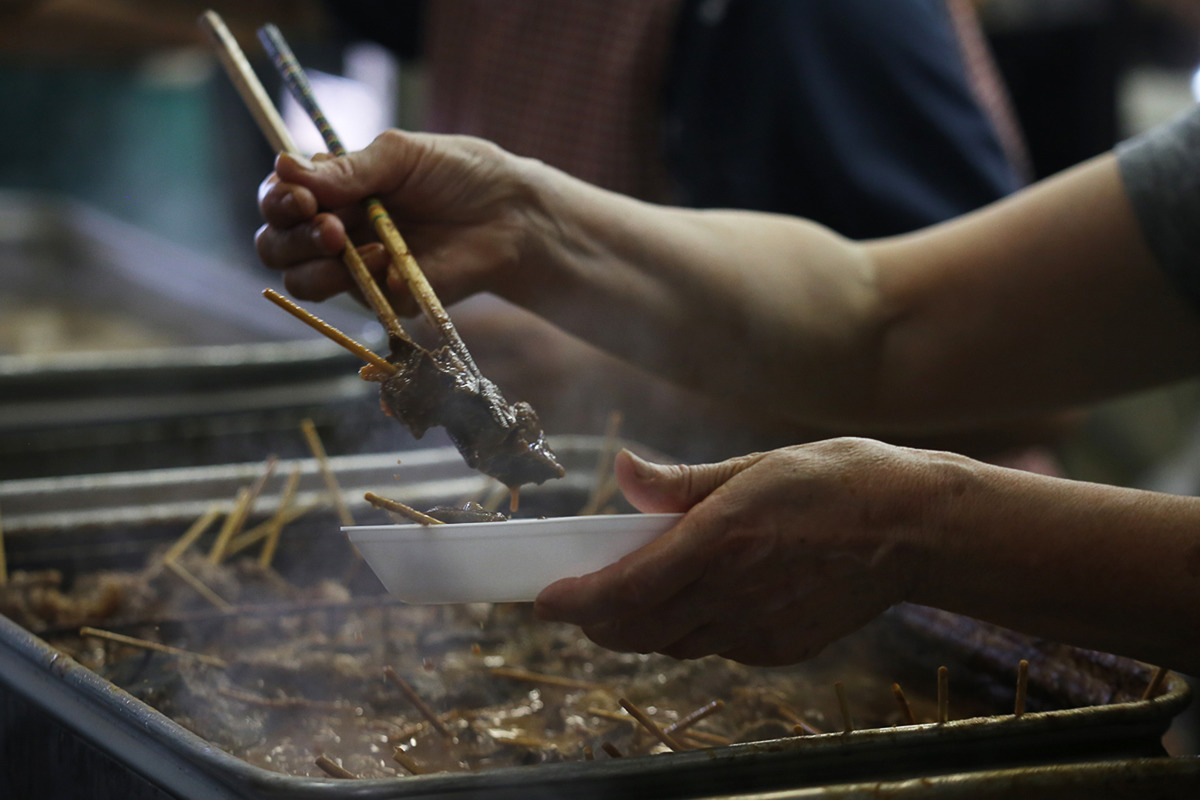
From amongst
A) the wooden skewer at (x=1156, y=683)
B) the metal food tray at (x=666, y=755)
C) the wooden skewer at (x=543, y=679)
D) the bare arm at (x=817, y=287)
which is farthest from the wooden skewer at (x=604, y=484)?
the wooden skewer at (x=1156, y=683)

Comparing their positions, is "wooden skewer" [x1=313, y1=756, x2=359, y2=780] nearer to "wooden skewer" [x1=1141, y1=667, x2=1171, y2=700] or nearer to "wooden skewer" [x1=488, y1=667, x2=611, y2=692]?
"wooden skewer" [x1=488, y1=667, x2=611, y2=692]

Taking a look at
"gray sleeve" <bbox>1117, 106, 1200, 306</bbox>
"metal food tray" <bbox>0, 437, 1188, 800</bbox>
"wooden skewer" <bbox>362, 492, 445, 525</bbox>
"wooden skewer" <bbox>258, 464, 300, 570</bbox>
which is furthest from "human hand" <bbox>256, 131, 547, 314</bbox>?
"gray sleeve" <bbox>1117, 106, 1200, 306</bbox>

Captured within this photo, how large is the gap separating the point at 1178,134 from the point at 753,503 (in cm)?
135

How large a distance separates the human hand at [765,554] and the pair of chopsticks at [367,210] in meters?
0.42

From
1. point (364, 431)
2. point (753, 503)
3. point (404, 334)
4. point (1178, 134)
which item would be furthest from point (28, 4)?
point (1178, 134)

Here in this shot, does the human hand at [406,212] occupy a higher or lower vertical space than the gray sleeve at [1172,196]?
lower

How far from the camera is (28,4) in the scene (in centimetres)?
253

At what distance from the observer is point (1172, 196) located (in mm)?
1880

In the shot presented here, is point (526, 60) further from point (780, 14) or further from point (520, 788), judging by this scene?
point (520, 788)

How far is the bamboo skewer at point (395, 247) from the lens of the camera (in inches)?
58.7

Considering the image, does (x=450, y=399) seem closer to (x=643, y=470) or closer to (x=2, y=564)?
(x=643, y=470)

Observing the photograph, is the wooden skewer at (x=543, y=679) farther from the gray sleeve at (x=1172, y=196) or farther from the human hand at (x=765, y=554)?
the gray sleeve at (x=1172, y=196)

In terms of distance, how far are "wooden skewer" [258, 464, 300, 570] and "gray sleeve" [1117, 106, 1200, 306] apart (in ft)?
5.82

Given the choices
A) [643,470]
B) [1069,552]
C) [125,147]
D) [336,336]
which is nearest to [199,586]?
[336,336]
